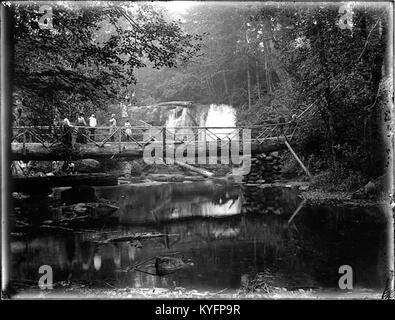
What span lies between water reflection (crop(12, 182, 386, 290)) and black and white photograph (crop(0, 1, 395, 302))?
0.02 metres

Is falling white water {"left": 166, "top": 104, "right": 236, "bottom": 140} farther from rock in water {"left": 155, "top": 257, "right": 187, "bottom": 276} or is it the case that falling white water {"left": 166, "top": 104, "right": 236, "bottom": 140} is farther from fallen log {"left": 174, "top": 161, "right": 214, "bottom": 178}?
rock in water {"left": 155, "top": 257, "right": 187, "bottom": 276}

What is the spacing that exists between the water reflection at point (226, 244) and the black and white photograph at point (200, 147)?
0.02m

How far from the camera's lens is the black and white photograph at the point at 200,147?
4.43 metres

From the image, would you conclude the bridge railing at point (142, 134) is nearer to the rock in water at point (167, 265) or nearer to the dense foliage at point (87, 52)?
the dense foliage at point (87, 52)

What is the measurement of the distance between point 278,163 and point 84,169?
3.11 meters

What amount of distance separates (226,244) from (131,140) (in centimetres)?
217

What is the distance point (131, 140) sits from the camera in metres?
5.51

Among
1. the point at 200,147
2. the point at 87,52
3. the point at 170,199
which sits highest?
the point at 87,52

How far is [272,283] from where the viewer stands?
434 cm

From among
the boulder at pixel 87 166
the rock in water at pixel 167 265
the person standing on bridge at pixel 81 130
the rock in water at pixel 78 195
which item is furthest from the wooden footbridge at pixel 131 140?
the rock in water at pixel 167 265

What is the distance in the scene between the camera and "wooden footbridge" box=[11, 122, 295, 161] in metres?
5.08

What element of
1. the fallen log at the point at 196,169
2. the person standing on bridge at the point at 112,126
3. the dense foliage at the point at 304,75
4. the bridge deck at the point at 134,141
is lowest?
the fallen log at the point at 196,169

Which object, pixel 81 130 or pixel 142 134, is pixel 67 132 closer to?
pixel 81 130

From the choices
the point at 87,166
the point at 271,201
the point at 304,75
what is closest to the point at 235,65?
the point at 304,75
